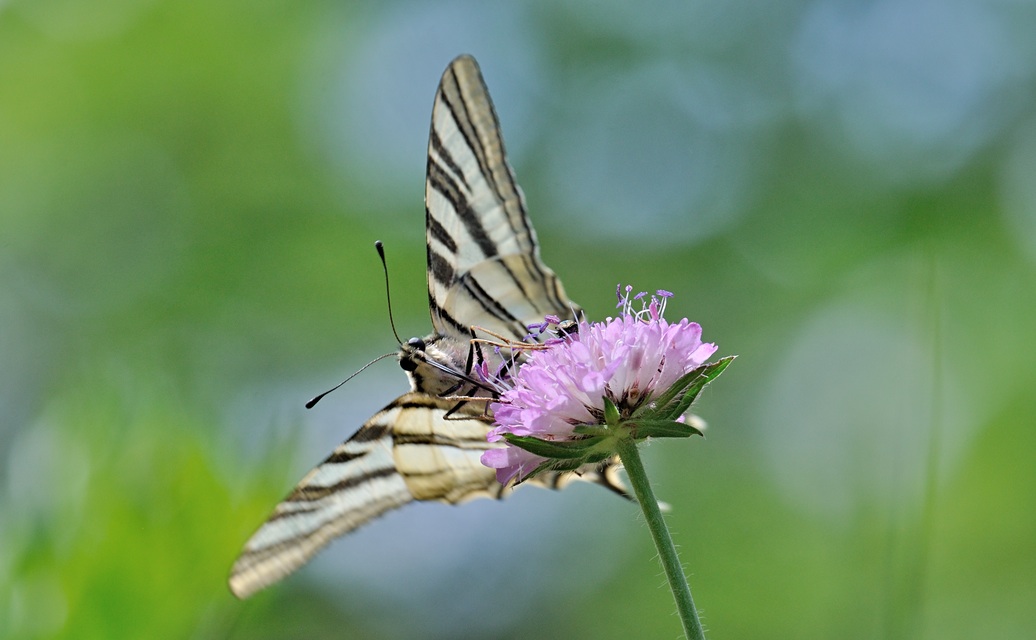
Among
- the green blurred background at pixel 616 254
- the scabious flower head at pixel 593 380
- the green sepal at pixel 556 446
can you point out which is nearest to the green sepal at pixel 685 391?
the scabious flower head at pixel 593 380

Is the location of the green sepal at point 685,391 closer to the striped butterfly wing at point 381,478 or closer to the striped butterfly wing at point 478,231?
the striped butterfly wing at point 381,478

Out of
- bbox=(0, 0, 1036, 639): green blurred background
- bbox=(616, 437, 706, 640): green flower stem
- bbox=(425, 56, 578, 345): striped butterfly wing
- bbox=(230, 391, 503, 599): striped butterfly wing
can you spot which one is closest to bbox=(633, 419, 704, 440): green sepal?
bbox=(616, 437, 706, 640): green flower stem

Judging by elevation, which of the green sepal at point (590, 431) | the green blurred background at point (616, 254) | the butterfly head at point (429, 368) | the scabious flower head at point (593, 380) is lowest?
the green sepal at point (590, 431)

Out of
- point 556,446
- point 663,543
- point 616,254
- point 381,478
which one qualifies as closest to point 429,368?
point 381,478

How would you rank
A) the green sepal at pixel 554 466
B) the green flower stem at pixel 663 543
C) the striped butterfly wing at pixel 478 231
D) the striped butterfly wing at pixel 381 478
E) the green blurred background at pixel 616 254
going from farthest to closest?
1. the green blurred background at pixel 616 254
2. the striped butterfly wing at pixel 478 231
3. the striped butterfly wing at pixel 381 478
4. the green sepal at pixel 554 466
5. the green flower stem at pixel 663 543

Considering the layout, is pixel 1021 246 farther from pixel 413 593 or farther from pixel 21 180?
pixel 21 180

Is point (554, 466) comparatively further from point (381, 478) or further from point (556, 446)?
point (381, 478)

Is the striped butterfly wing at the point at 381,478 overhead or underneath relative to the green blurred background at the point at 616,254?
underneath
